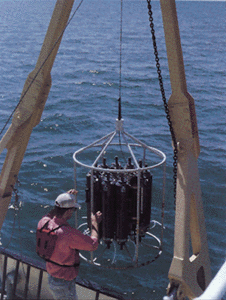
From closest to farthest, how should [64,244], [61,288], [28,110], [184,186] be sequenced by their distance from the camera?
[64,244], [61,288], [184,186], [28,110]

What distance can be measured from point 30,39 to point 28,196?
4852 centimetres

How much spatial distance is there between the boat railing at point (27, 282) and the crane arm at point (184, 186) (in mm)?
2287

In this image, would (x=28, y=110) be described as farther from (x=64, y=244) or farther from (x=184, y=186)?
(x=184, y=186)

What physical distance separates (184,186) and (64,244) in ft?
6.03

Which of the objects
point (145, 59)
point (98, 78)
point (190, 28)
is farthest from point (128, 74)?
point (190, 28)

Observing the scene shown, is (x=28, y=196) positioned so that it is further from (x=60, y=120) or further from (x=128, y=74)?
(x=128, y=74)

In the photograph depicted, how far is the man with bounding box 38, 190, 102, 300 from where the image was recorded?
5.93m

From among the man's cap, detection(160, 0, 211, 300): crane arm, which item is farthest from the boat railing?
the man's cap

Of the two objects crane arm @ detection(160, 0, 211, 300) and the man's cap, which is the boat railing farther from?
the man's cap

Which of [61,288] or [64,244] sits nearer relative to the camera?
[64,244]

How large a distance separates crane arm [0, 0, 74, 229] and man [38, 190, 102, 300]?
1.66 meters

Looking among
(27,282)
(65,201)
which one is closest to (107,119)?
(27,282)

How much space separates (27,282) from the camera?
351 inches

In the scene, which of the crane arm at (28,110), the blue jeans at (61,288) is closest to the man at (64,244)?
the blue jeans at (61,288)
